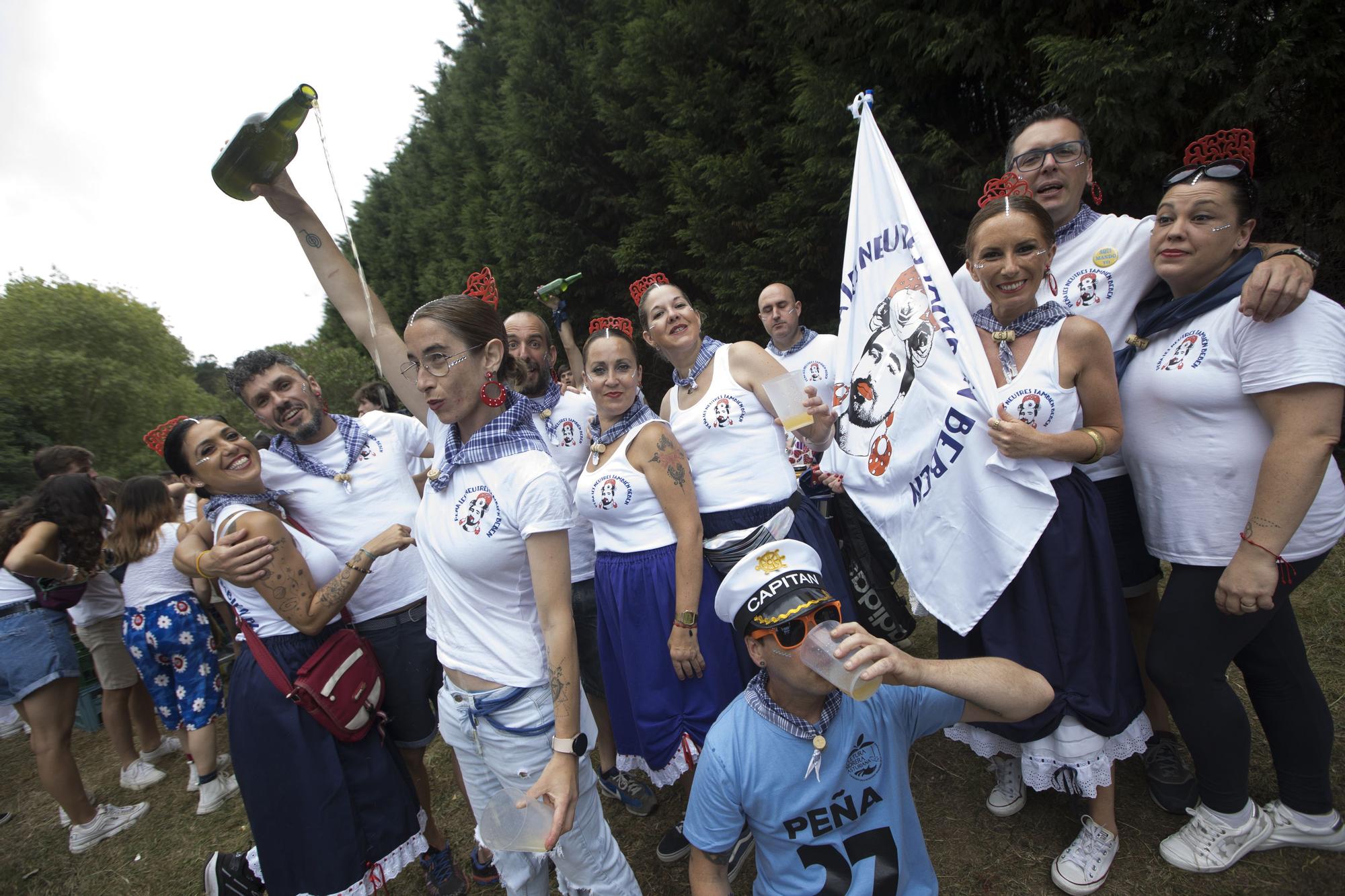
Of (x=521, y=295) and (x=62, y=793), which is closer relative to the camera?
(x=62, y=793)

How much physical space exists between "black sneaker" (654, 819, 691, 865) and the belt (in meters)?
1.45

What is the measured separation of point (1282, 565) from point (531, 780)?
2337 millimetres

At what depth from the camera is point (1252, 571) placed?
1.87m

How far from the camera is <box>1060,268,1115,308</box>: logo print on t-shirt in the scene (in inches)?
91.8

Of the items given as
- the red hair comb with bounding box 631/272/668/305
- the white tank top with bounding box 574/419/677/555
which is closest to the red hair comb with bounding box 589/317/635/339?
the red hair comb with bounding box 631/272/668/305

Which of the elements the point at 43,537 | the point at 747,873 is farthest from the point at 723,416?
the point at 43,537

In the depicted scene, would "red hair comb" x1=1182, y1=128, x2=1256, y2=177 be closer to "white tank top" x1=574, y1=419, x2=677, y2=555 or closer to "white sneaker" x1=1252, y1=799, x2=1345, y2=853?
"white tank top" x1=574, y1=419, x2=677, y2=555

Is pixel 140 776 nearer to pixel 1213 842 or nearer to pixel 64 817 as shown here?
pixel 64 817

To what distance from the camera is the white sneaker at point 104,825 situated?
3.88m

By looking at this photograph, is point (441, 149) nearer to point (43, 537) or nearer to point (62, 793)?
point (43, 537)

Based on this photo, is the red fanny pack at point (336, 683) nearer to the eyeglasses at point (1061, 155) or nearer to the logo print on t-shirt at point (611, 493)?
the logo print on t-shirt at point (611, 493)

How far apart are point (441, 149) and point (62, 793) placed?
15.1m

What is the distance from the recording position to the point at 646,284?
3338mm

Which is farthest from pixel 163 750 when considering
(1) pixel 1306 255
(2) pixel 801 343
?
(1) pixel 1306 255
